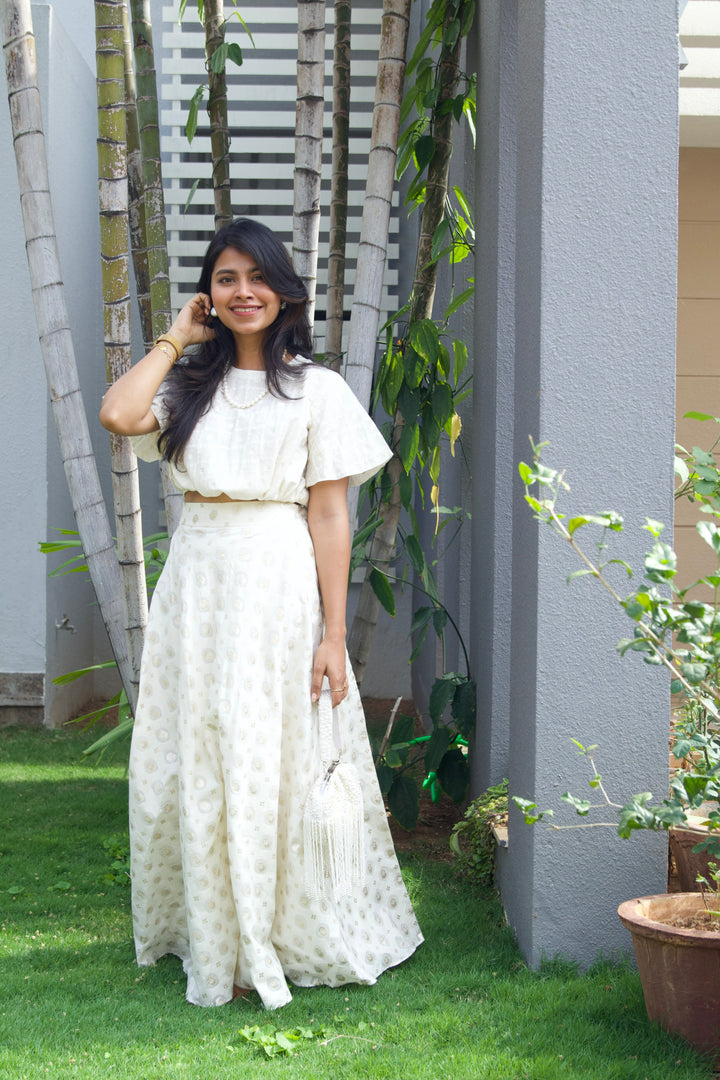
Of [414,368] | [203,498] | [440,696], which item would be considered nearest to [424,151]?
[414,368]

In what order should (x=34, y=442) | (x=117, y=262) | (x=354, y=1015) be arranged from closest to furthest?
1. (x=354, y=1015)
2. (x=117, y=262)
3. (x=34, y=442)

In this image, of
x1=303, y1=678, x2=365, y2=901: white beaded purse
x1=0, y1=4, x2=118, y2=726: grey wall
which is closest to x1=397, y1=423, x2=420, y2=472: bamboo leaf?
x1=303, y1=678, x2=365, y2=901: white beaded purse

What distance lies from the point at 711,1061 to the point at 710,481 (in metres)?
1.26

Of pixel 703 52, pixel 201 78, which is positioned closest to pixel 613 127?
pixel 703 52

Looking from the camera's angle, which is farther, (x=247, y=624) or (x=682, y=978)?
(x=247, y=624)

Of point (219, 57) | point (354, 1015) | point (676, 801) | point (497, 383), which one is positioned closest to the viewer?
point (676, 801)

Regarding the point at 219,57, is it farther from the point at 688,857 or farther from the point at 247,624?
the point at 688,857

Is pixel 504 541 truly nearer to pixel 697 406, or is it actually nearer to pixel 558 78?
pixel 558 78

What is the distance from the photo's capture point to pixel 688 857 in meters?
2.14

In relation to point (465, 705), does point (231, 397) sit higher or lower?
higher

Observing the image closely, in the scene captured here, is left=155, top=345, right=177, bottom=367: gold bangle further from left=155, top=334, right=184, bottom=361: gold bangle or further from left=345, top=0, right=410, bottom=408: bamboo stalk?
left=345, top=0, right=410, bottom=408: bamboo stalk

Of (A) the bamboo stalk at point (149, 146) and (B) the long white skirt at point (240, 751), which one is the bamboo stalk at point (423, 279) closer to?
(A) the bamboo stalk at point (149, 146)

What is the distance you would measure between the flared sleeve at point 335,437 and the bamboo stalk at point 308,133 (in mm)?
459

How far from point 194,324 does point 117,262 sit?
50 cm
